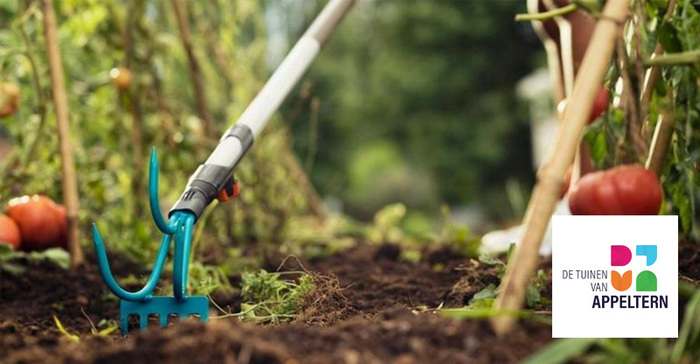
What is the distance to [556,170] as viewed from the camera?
1.25m

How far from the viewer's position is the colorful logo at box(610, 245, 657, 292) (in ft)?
4.34

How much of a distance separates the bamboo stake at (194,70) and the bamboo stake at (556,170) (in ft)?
6.89

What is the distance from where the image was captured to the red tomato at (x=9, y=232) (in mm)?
2560

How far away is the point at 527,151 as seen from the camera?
13.1 m

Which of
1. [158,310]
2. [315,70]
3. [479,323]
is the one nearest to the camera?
[479,323]

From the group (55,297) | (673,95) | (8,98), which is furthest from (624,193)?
(8,98)

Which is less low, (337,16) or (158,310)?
(337,16)

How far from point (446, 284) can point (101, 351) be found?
1.10 meters

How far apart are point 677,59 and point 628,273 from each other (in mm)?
427

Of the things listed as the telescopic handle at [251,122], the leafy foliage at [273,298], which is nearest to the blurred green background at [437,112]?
the telescopic handle at [251,122]

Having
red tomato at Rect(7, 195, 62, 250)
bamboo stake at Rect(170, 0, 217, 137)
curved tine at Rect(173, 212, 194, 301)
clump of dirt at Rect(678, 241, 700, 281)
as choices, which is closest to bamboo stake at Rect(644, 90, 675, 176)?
clump of dirt at Rect(678, 241, 700, 281)

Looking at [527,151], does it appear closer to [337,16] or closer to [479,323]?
[337,16]

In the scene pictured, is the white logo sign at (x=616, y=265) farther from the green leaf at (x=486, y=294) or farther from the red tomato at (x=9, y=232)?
the red tomato at (x=9, y=232)

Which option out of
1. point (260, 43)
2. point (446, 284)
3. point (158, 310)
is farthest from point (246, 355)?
point (260, 43)
